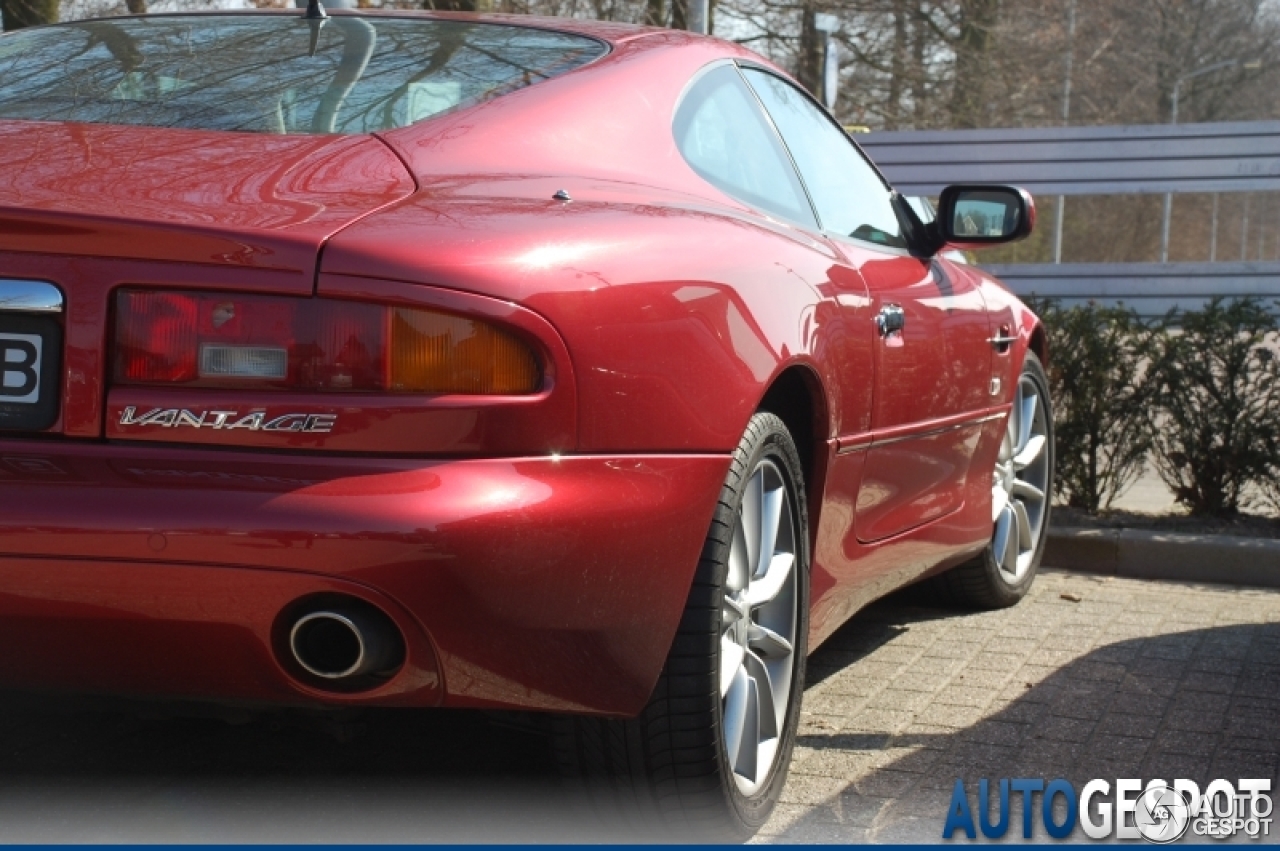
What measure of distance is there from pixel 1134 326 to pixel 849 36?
1464 cm

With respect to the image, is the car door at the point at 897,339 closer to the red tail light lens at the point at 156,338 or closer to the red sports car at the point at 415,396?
the red sports car at the point at 415,396

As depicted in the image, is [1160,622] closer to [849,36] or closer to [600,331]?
[600,331]

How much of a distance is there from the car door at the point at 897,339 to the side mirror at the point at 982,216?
0.10 metres

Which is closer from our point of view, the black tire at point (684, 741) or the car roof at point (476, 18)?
the black tire at point (684, 741)

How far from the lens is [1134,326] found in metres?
6.92

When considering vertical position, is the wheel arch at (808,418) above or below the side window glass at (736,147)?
below

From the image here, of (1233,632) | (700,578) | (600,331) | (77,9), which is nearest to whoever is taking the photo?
(600,331)

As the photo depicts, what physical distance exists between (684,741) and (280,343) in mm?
968

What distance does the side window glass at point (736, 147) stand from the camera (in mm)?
3441

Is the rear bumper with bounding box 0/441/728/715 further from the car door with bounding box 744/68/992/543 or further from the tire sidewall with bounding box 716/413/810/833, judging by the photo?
the car door with bounding box 744/68/992/543

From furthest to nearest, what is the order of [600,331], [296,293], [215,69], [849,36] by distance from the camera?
[849,36] < [215,69] < [600,331] < [296,293]

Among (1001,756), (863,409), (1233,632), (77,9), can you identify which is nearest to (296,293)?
(863,409)

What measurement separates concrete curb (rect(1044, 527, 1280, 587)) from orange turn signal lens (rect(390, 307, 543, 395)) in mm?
4369

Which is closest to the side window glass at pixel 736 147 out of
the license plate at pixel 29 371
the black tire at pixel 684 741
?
the black tire at pixel 684 741
